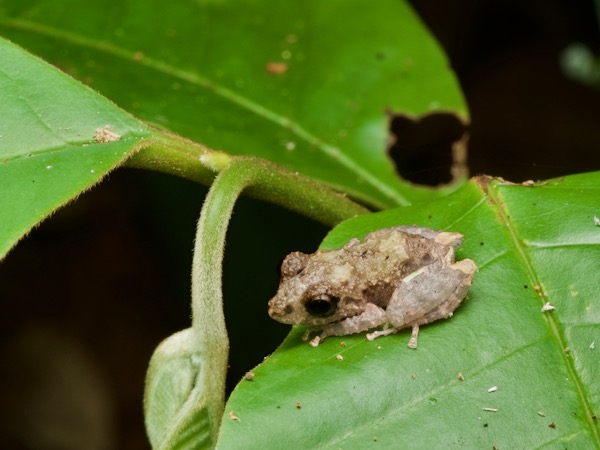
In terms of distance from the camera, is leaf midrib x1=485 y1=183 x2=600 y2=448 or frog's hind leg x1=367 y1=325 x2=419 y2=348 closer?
leaf midrib x1=485 y1=183 x2=600 y2=448

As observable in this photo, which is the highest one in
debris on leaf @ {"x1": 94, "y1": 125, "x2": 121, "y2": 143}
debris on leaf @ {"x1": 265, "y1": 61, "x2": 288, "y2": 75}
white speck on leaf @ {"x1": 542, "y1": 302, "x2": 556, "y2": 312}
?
debris on leaf @ {"x1": 94, "y1": 125, "x2": 121, "y2": 143}

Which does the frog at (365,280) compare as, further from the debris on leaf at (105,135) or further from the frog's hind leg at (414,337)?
the debris on leaf at (105,135)

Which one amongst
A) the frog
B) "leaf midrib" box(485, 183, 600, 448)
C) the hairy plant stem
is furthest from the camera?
the frog

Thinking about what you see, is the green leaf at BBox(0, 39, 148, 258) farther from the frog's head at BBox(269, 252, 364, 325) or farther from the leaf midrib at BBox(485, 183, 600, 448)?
the leaf midrib at BBox(485, 183, 600, 448)

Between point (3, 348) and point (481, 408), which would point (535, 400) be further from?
point (3, 348)

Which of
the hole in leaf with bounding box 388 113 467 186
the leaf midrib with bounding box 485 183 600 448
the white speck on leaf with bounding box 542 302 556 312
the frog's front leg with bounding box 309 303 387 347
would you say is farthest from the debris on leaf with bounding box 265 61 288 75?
the white speck on leaf with bounding box 542 302 556 312

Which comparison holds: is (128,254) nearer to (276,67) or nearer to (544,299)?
(276,67)

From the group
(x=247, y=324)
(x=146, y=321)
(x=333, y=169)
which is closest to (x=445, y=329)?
(x=333, y=169)

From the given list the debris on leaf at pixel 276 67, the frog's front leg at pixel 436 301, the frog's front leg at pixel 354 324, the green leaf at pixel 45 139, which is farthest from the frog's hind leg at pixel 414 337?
the debris on leaf at pixel 276 67
